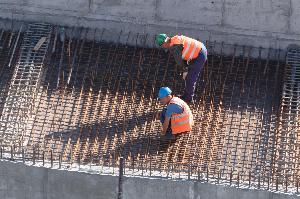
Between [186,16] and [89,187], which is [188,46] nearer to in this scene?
[186,16]

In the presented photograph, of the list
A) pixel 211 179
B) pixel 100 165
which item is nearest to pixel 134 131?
pixel 100 165

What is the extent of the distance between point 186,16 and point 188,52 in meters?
1.64

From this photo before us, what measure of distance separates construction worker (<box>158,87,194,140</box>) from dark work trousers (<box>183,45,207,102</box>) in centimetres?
60

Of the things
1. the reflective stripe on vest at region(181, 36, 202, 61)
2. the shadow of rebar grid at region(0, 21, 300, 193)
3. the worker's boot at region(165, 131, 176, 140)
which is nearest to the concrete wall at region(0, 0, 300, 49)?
the shadow of rebar grid at region(0, 21, 300, 193)

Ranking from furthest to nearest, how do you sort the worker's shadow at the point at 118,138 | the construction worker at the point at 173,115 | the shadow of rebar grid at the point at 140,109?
1. the worker's shadow at the point at 118,138
2. the construction worker at the point at 173,115
3. the shadow of rebar grid at the point at 140,109

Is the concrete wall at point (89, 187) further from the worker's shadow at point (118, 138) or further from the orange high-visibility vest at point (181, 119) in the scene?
the orange high-visibility vest at point (181, 119)

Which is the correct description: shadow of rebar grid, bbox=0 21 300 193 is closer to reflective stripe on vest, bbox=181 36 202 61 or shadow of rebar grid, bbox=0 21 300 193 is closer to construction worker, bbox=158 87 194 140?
construction worker, bbox=158 87 194 140

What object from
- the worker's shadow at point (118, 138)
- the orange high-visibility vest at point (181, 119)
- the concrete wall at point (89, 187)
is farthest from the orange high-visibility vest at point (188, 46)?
the concrete wall at point (89, 187)

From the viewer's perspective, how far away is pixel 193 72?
14844 mm

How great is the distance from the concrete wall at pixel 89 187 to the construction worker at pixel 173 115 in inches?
52.8

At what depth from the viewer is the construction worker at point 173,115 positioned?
14.3 m

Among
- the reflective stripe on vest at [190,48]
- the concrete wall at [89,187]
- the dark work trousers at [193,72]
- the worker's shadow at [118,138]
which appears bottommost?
the concrete wall at [89,187]

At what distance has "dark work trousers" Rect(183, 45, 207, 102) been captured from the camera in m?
14.8

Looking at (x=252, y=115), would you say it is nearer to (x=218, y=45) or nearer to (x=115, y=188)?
(x=218, y=45)
